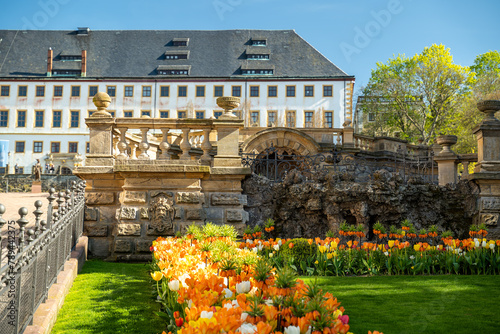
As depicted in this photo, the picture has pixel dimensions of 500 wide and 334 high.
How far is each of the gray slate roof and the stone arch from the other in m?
31.1

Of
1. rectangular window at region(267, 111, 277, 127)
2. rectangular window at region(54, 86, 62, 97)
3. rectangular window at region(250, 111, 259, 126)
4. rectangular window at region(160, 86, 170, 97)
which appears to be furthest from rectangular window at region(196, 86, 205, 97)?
rectangular window at region(54, 86, 62, 97)

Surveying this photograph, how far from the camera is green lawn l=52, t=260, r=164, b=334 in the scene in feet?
17.6

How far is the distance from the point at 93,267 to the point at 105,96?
333 cm

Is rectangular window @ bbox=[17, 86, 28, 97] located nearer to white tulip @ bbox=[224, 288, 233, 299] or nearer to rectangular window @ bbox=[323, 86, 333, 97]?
rectangular window @ bbox=[323, 86, 333, 97]

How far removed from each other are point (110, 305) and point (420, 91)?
128 feet

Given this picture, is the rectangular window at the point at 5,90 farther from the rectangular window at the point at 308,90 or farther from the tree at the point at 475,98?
the tree at the point at 475,98

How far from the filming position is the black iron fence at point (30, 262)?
13.6ft

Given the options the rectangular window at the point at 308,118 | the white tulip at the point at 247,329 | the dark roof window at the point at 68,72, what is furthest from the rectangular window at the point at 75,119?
the white tulip at the point at 247,329

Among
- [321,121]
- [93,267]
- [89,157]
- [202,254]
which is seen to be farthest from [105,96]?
[321,121]

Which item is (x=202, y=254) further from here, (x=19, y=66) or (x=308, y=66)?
(x=19, y=66)

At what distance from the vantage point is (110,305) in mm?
6199

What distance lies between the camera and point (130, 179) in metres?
9.77

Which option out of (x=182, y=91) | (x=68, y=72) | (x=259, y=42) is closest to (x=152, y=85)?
(x=182, y=91)

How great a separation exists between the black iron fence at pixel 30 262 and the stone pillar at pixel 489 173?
7.63 metres
